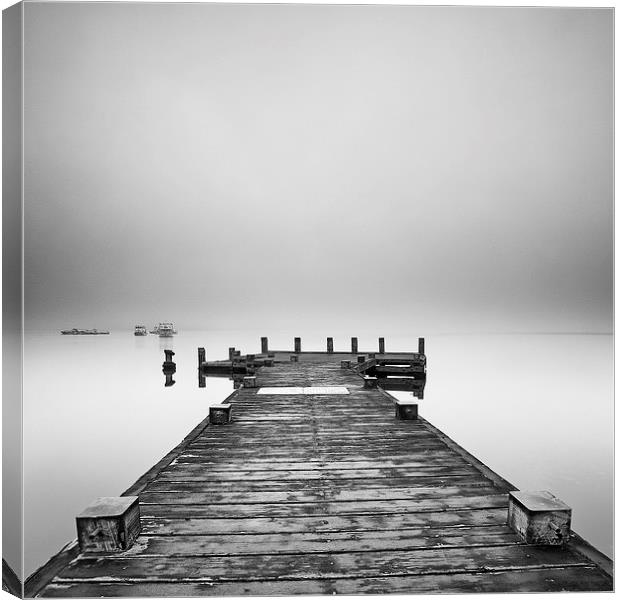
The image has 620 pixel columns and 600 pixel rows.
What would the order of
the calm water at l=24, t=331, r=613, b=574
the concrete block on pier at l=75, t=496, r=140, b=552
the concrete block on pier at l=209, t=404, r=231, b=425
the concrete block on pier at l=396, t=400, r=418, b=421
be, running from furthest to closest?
the calm water at l=24, t=331, r=613, b=574 < the concrete block on pier at l=396, t=400, r=418, b=421 < the concrete block on pier at l=209, t=404, r=231, b=425 < the concrete block on pier at l=75, t=496, r=140, b=552

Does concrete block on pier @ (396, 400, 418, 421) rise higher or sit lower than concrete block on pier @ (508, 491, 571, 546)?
lower

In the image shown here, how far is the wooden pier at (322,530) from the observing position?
96.7 inches

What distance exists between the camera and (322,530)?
3.02 m

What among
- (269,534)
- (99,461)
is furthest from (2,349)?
(99,461)

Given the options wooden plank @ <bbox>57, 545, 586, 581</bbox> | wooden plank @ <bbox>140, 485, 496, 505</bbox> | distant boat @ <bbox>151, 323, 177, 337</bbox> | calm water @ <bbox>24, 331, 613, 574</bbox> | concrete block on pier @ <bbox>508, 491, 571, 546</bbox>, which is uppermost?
concrete block on pier @ <bbox>508, 491, 571, 546</bbox>

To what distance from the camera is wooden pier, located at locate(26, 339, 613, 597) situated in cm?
246

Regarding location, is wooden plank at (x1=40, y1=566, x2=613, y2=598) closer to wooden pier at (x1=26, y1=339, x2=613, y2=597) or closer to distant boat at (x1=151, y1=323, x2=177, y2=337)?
wooden pier at (x1=26, y1=339, x2=613, y2=597)

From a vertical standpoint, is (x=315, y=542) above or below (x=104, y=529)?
below

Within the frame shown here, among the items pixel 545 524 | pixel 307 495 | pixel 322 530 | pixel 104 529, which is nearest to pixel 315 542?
pixel 322 530

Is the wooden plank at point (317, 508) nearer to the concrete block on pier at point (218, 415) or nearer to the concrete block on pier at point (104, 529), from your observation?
the concrete block on pier at point (104, 529)

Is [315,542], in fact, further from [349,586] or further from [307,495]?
[307,495]

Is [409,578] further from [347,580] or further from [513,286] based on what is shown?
[513,286]

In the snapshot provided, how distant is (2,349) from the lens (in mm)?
3258

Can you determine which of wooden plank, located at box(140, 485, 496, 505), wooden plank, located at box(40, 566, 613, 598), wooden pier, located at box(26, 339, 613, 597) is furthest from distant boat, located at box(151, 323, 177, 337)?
wooden plank, located at box(40, 566, 613, 598)
